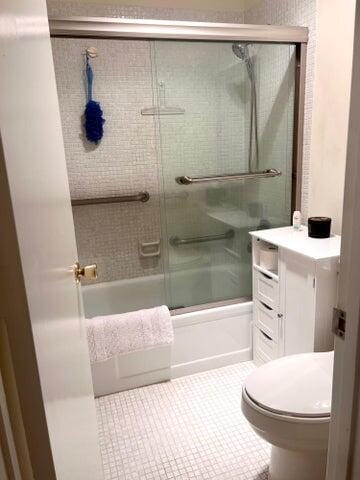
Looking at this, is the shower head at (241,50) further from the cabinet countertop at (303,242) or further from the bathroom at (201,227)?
the cabinet countertop at (303,242)

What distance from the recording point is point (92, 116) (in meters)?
2.48

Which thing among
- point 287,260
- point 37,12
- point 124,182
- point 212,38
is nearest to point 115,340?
point 287,260

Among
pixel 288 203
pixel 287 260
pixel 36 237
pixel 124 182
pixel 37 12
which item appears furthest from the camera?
pixel 124 182

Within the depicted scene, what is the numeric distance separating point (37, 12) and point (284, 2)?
1.96 metres

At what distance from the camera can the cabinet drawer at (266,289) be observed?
1.99m

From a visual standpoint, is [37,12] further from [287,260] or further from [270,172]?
[270,172]

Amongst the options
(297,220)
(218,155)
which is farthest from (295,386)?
(218,155)

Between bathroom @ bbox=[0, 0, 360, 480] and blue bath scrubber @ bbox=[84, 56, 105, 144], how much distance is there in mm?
11

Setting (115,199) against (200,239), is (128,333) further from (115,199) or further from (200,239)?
(115,199)

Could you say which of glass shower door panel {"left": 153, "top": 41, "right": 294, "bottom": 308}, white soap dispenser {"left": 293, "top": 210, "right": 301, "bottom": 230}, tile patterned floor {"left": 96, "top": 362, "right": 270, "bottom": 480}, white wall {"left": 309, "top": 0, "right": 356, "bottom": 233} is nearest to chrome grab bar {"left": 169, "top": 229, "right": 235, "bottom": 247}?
glass shower door panel {"left": 153, "top": 41, "right": 294, "bottom": 308}

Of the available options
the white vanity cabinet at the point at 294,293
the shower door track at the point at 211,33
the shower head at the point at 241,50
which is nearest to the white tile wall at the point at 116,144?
the shower head at the point at 241,50

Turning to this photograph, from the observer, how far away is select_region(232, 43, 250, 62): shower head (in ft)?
7.13

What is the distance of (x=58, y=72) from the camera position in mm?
2400

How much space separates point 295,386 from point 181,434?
2.30 feet
